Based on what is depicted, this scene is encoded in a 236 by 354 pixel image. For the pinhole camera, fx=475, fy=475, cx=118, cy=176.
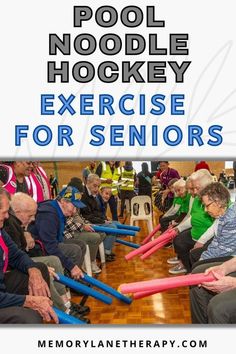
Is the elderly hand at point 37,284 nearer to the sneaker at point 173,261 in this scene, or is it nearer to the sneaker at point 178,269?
the sneaker at point 178,269

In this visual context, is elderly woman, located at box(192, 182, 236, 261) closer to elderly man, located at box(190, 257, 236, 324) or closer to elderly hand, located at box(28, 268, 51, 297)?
elderly man, located at box(190, 257, 236, 324)

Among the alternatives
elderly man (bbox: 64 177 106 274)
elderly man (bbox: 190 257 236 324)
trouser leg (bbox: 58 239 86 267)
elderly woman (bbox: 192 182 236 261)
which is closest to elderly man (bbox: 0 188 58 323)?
elderly man (bbox: 190 257 236 324)

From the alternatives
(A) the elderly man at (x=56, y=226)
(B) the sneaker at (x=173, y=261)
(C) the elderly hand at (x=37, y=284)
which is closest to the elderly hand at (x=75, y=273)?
(A) the elderly man at (x=56, y=226)

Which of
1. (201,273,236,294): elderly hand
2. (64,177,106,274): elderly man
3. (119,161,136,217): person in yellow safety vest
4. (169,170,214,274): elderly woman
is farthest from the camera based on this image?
(119,161,136,217): person in yellow safety vest

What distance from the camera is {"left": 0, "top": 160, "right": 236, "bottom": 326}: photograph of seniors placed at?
2.14 meters

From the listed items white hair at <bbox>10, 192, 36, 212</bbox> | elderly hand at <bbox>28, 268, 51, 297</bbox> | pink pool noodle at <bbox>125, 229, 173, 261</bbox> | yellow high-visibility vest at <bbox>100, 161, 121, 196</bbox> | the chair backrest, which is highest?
yellow high-visibility vest at <bbox>100, 161, 121, 196</bbox>

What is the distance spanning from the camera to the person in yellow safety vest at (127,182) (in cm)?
671

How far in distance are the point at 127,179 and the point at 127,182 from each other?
0.05 meters

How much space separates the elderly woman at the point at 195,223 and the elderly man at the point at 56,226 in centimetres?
83

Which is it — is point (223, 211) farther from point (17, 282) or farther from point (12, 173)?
point (12, 173)

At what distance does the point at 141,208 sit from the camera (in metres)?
5.72

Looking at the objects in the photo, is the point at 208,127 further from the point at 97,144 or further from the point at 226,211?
the point at 226,211

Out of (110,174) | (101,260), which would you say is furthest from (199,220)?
(110,174)

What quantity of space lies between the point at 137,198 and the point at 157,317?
2791 millimetres
